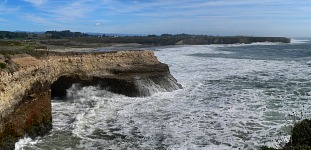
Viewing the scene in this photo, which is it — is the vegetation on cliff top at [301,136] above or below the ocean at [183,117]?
above

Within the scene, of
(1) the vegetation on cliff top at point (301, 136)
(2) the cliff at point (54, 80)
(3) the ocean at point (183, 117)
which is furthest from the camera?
(3) the ocean at point (183, 117)

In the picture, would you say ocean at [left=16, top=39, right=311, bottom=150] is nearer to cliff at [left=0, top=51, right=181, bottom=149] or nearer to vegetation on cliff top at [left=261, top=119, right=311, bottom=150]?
vegetation on cliff top at [left=261, top=119, right=311, bottom=150]

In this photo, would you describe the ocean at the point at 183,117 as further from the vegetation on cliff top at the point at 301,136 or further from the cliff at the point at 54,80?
the cliff at the point at 54,80

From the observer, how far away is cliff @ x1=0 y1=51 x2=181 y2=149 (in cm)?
1220

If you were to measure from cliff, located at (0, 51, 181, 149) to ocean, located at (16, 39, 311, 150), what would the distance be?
53 cm

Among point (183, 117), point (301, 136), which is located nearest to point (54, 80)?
point (183, 117)

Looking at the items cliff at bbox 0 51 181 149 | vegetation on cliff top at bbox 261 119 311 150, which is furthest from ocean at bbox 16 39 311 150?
cliff at bbox 0 51 181 149

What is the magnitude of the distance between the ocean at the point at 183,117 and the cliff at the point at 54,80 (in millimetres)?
530

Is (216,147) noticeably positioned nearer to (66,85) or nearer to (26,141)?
(26,141)

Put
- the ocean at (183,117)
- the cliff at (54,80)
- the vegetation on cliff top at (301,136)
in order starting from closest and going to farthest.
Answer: the vegetation on cliff top at (301,136) < the cliff at (54,80) < the ocean at (183,117)

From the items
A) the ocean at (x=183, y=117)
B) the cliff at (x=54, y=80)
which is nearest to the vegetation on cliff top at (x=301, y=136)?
the ocean at (x=183, y=117)

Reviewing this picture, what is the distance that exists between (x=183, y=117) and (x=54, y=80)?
24.6 feet

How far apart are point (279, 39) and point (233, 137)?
405 feet

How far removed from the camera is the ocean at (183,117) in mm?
12875
